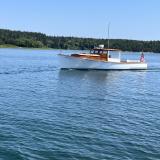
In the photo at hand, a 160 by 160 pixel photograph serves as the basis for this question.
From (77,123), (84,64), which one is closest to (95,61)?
(84,64)

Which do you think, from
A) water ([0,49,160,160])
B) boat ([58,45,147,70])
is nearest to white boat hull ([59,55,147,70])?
boat ([58,45,147,70])

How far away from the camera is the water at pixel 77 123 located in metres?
22.8

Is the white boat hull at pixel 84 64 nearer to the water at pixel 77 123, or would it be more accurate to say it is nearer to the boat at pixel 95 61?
the boat at pixel 95 61

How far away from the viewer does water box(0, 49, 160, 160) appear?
22.8m

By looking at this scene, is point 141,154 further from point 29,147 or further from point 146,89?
point 146,89

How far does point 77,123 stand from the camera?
2908 cm

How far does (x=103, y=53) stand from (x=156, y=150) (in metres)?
52.8

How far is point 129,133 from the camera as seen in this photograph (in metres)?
27.0

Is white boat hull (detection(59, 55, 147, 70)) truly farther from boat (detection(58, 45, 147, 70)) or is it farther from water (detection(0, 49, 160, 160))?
water (detection(0, 49, 160, 160))

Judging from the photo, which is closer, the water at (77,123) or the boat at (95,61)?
the water at (77,123)

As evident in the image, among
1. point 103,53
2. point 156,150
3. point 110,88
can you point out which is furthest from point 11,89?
point 103,53

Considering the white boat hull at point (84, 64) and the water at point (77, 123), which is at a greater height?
the white boat hull at point (84, 64)

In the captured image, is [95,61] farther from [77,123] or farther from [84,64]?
[77,123]

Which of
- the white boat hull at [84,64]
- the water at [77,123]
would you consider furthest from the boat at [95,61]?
the water at [77,123]
